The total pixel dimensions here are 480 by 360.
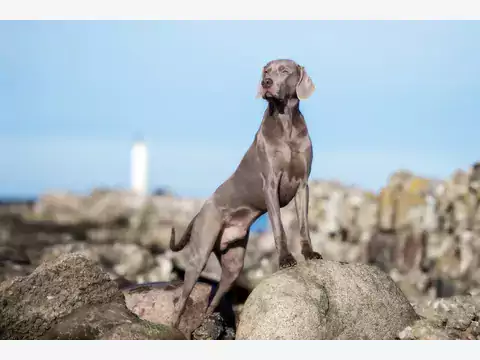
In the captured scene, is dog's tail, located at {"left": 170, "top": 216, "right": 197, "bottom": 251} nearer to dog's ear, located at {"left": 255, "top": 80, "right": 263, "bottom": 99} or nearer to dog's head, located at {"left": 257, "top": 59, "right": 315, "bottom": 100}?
dog's ear, located at {"left": 255, "top": 80, "right": 263, "bottom": 99}

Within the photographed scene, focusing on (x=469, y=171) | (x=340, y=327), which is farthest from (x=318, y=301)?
(x=469, y=171)

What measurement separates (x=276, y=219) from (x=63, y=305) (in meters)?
3.11

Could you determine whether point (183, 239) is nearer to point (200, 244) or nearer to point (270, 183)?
point (200, 244)

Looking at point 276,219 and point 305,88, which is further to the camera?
point 305,88

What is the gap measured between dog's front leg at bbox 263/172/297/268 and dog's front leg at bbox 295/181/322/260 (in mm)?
287

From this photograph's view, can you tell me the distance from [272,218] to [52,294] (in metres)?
3.17

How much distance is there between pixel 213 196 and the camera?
10617mm

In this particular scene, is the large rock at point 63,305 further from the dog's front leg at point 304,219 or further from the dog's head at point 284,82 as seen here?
the dog's head at point 284,82

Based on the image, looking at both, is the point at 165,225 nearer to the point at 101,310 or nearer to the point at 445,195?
the point at 445,195

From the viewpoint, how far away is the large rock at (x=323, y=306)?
9422 millimetres

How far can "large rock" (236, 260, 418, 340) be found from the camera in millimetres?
9422

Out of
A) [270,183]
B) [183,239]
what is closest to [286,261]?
[270,183]

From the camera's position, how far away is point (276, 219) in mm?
9719

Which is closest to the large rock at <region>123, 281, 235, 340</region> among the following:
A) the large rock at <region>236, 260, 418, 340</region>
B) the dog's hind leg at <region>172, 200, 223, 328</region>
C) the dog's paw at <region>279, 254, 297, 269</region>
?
the dog's hind leg at <region>172, 200, 223, 328</region>
